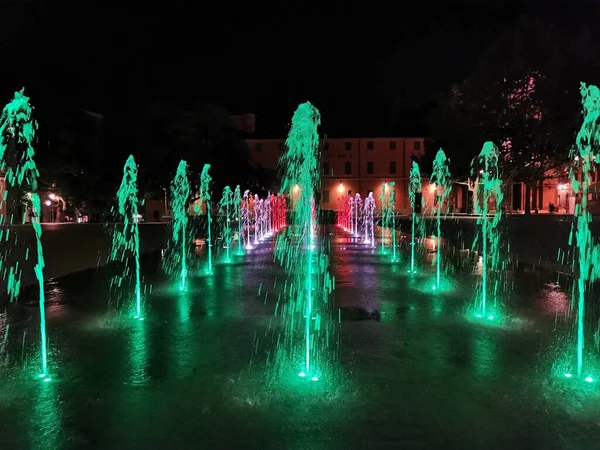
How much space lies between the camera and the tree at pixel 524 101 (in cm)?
3159

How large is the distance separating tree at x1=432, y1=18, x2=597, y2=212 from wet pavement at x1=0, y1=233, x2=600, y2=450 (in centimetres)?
2654

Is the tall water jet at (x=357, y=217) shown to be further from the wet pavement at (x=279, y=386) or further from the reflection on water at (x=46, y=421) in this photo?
the reflection on water at (x=46, y=421)

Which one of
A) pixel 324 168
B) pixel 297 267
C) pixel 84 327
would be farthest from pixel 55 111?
pixel 324 168

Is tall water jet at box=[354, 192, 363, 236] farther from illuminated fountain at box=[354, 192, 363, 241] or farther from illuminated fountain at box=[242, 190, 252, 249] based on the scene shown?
illuminated fountain at box=[242, 190, 252, 249]

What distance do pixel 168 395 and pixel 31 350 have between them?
2.38 metres

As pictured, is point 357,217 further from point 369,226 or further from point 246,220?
point 246,220

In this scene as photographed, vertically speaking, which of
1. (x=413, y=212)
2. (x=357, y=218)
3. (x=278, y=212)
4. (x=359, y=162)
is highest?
→ (x=359, y=162)

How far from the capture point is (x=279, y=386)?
4840 mm

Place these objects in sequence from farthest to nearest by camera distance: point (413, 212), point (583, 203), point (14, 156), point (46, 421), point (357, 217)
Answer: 1. point (357, 217)
2. point (14, 156)
3. point (413, 212)
4. point (583, 203)
5. point (46, 421)

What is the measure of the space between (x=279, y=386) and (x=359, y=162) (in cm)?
6393

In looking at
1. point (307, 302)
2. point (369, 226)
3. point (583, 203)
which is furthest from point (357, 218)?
point (583, 203)

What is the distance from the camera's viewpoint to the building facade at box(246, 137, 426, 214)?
66.7m

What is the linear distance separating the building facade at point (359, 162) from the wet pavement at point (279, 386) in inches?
2303

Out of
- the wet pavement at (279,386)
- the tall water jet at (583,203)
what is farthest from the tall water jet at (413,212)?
the wet pavement at (279,386)
